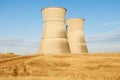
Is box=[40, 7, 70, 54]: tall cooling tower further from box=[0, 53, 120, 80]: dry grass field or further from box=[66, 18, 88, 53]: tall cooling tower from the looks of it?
box=[0, 53, 120, 80]: dry grass field

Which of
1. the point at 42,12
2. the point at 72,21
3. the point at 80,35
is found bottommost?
the point at 80,35

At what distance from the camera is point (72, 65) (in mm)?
14461

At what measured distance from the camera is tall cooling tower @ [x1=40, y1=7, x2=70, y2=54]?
2212 centimetres

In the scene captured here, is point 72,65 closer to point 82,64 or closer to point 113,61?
point 82,64

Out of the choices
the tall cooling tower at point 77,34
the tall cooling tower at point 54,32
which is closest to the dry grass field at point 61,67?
the tall cooling tower at point 54,32

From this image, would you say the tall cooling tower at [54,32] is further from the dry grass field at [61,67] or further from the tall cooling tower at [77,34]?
the dry grass field at [61,67]

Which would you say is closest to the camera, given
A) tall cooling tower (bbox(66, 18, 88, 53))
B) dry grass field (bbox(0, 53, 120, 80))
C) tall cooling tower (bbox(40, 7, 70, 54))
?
dry grass field (bbox(0, 53, 120, 80))

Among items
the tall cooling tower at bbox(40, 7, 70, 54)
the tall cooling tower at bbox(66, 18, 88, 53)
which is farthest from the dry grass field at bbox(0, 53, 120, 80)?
the tall cooling tower at bbox(66, 18, 88, 53)

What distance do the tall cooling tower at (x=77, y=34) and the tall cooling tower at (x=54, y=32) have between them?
18.6 ft

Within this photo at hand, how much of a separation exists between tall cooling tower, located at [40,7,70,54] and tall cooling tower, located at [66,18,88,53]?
18.6 ft

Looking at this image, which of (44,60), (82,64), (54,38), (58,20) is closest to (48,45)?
(54,38)

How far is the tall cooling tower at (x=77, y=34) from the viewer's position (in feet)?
92.8

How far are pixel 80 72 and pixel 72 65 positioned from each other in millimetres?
1325

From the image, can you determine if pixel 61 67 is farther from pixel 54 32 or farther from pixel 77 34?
pixel 77 34
